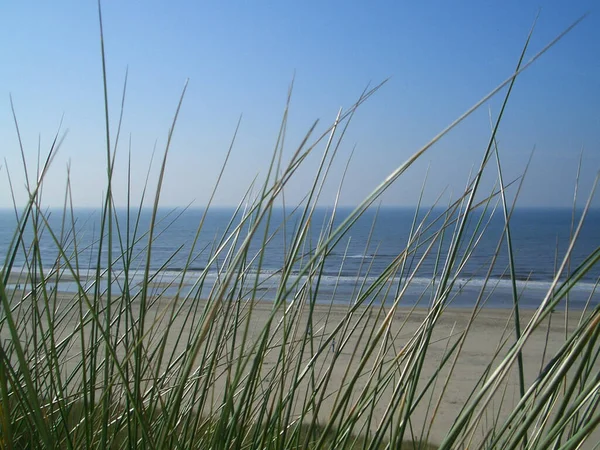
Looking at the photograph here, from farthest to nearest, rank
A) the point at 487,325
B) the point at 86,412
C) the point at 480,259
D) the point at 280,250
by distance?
1. the point at 280,250
2. the point at 480,259
3. the point at 487,325
4. the point at 86,412

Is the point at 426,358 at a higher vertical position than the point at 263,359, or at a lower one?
lower

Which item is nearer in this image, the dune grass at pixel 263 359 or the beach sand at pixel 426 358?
the dune grass at pixel 263 359

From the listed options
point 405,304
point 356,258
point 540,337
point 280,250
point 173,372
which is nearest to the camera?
point 173,372

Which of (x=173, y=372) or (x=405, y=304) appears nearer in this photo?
(x=173, y=372)

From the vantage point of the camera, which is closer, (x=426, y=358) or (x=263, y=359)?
(x=263, y=359)

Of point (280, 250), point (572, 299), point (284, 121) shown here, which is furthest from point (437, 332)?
point (280, 250)

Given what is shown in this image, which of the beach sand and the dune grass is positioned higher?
the dune grass

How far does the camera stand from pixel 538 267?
17.2 m

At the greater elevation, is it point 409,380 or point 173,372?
point 409,380

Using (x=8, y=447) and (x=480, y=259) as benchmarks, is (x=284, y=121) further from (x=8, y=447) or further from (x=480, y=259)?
(x=480, y=259)

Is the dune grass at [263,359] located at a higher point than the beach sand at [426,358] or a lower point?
higher

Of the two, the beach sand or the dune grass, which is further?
the beach sand

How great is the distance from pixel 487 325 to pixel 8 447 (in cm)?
819

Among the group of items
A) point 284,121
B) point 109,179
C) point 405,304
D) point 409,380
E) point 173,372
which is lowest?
point 405,304
